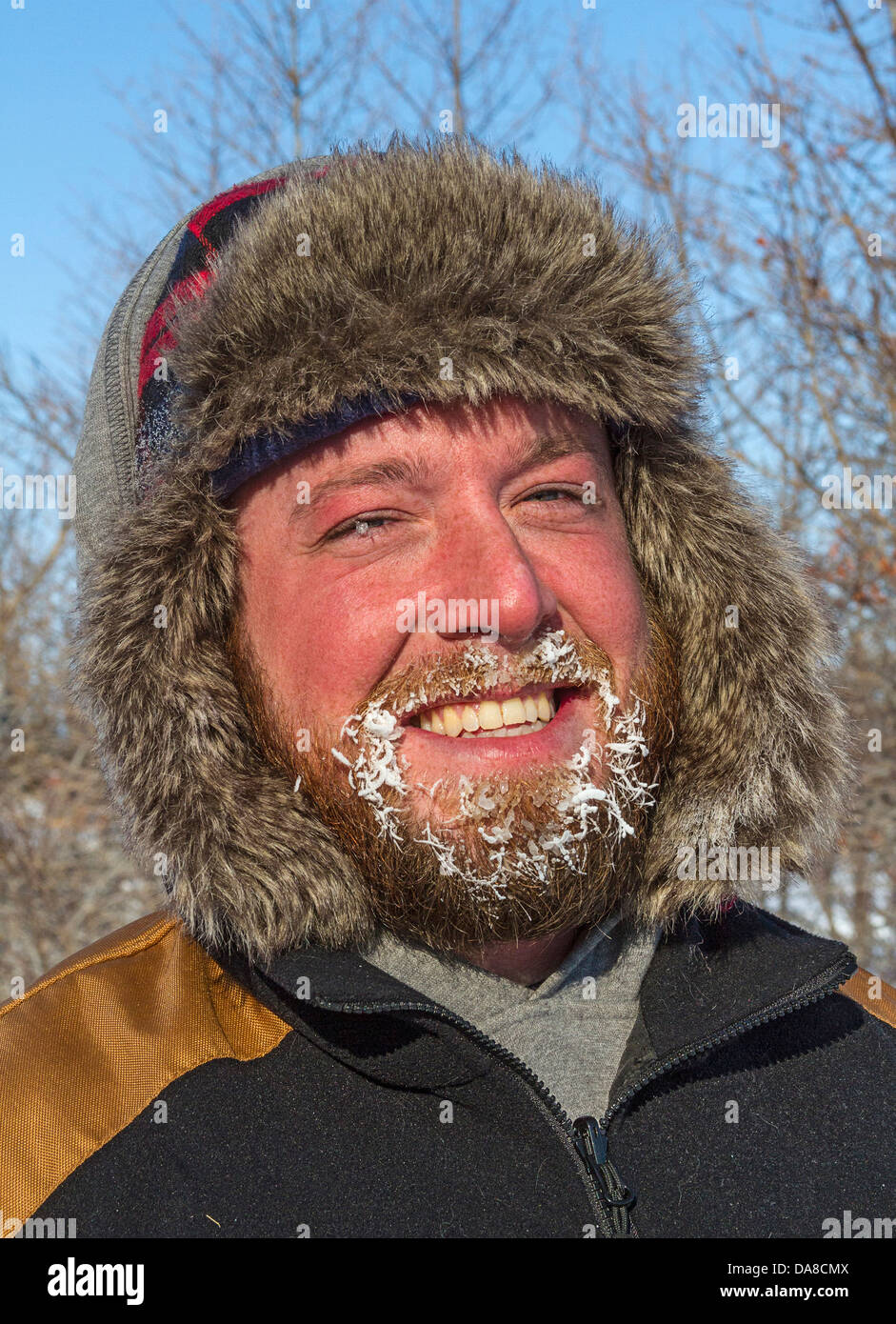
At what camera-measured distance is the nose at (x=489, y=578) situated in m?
1.59

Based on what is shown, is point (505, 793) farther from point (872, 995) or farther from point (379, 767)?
point (872, 995)

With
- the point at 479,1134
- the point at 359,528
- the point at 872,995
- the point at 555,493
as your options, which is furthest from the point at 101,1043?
the point at 872,995

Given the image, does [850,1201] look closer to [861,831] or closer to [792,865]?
[792,865]

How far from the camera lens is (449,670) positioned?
1613 millimetres

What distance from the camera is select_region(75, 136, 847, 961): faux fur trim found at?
1625 millimetres

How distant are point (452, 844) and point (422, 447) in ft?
2.01

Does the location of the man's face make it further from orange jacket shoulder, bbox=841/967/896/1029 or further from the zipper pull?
orange jacket shoulder, bbox=841/967/896/1029

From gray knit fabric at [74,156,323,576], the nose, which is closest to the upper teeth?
the nose

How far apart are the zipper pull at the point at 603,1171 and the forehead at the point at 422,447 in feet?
3.23

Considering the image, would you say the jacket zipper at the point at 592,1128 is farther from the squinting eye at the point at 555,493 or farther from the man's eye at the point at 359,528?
the squinting eye at the point at 555,493

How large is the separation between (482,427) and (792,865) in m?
0.95

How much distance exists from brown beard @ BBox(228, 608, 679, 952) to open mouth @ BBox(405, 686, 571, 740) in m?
0.04

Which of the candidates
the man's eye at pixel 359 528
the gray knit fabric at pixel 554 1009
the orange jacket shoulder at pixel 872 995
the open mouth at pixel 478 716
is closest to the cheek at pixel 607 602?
the open mouth at pixel 478 716
